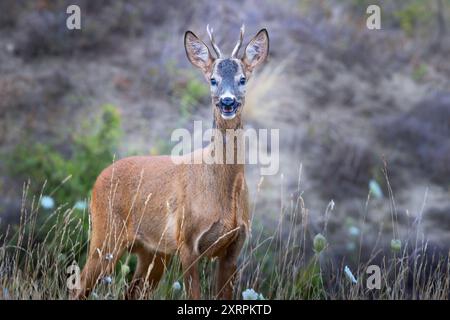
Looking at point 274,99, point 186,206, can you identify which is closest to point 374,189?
point 186,206

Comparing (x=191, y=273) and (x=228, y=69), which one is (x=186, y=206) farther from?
(x=228, y=69)

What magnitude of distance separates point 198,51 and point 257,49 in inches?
19.9

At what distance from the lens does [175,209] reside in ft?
26.6

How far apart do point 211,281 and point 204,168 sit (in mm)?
1498

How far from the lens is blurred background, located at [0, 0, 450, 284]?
46.5 ft

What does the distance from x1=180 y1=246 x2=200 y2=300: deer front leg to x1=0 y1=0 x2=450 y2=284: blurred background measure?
538cm

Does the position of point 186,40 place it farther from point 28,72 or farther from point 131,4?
point 131,4

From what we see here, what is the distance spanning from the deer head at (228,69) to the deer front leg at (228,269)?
1028 mm

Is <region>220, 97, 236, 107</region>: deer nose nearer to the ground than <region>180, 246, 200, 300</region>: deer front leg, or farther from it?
farther from it

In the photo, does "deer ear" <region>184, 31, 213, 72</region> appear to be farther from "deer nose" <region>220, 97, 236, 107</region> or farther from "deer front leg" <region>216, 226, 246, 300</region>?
"deer front leg" <region>216, 226, 246, 300</region>

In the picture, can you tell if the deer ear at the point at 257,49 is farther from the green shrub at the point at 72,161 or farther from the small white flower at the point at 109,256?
the green shrub at the point at 72,161

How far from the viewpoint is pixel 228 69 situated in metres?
7.80

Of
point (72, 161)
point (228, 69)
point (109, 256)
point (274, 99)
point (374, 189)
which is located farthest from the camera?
point (274, 99)

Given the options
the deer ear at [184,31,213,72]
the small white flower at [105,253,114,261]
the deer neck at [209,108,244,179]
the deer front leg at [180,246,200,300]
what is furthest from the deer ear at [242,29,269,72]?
the small white flower at [105,253,114,261]
